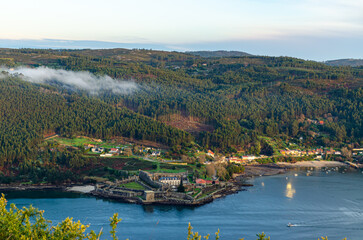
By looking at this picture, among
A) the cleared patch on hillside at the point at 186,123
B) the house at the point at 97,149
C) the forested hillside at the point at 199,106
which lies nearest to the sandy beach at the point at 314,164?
the forested hillside at the point at 199,106

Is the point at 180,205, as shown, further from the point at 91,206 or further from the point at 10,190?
the point at 10,190

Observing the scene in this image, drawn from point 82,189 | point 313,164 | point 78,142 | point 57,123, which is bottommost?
point 82,189

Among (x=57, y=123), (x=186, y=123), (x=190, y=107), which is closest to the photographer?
(x=57, y=123)

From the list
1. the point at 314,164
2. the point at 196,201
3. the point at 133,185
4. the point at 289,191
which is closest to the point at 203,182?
the point at 196,201

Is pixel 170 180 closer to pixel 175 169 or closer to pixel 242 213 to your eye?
pixel 175 169

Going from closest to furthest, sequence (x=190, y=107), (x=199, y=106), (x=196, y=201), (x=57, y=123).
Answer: (x=196, y=201) < (x=57, y=123) < (x=190, y=107) < (x=199, y=106)

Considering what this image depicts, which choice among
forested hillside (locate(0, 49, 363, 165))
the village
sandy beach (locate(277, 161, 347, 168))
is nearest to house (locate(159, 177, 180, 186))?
the village

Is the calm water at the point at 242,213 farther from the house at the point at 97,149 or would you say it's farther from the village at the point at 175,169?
the house at the point at 97,149
